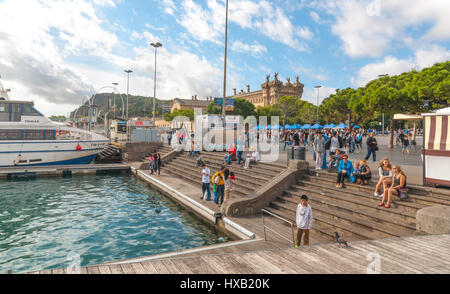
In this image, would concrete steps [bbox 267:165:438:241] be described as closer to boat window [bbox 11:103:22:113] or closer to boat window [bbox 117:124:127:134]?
boat window [bbox 11:103:22:113]

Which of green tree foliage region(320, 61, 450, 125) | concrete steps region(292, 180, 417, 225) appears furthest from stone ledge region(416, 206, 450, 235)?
green tree foliage region(320, 61, 450, 125)

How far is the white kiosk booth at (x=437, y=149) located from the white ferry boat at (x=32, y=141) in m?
27.7

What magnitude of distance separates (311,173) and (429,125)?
16.8 ft

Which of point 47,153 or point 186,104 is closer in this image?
point 47,153

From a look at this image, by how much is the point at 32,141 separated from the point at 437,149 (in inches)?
1145

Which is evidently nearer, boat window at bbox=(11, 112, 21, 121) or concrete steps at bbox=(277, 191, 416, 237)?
concrete steps at bbox=(277, 191, 416, 237)

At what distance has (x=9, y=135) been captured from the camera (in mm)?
24359

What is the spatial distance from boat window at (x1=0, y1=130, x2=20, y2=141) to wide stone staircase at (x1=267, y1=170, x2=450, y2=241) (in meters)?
24.3

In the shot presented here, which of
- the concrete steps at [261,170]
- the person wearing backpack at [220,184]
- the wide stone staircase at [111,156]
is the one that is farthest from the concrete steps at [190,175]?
the wide stone staircase at [111,156]

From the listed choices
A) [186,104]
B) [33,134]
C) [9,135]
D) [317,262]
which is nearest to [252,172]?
[317,262]

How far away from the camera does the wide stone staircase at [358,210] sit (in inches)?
324

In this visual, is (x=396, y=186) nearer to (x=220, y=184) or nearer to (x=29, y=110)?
(x=220, y=184)

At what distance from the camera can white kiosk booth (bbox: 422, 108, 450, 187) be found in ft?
29.7

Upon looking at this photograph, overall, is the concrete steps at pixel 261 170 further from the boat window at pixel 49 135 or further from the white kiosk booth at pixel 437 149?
the boat window at pixel 49 135
